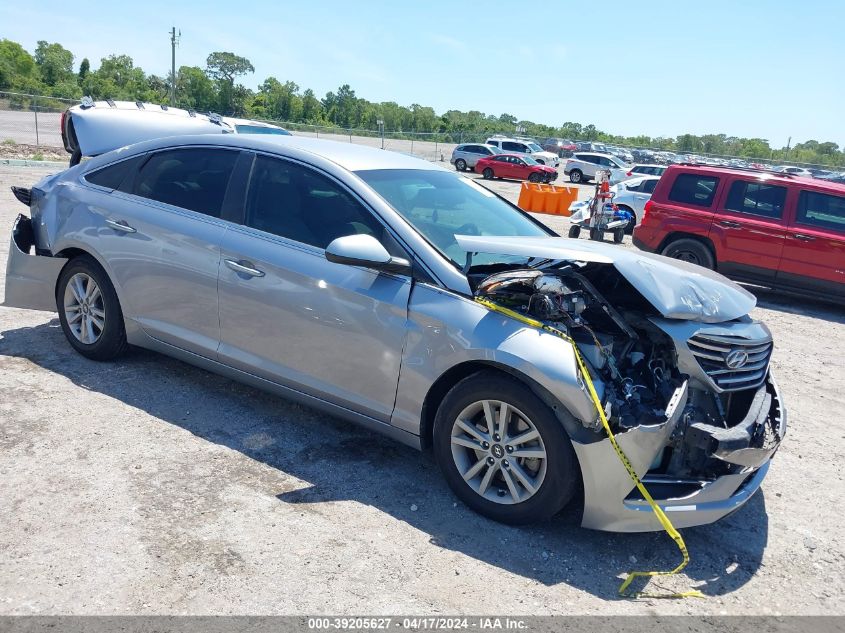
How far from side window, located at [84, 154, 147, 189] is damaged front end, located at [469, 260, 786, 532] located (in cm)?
275

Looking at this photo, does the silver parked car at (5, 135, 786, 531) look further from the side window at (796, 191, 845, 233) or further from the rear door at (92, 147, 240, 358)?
the side window at (796, 191, 845, 233)

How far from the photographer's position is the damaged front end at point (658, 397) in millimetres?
3266

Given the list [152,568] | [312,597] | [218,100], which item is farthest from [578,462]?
[218,100]

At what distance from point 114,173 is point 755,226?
8553mm

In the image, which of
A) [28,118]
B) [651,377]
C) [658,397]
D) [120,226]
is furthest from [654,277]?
[28,118]

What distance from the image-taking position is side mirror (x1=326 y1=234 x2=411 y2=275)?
12.0ft

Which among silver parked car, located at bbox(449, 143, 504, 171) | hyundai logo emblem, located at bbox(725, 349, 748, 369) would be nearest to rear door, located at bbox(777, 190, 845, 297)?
hyundai logo emblem, located at bbox(725, 349, 748, 369)

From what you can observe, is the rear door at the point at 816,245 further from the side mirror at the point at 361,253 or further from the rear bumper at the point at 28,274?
the rear bumper at the point at 28,274

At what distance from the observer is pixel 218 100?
252 ft

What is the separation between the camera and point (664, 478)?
11.1 feet

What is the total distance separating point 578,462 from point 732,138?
103m

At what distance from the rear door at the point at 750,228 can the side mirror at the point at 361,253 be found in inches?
316

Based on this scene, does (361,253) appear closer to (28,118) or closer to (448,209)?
(448,209)

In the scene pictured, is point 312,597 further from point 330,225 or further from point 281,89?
point 281,89
